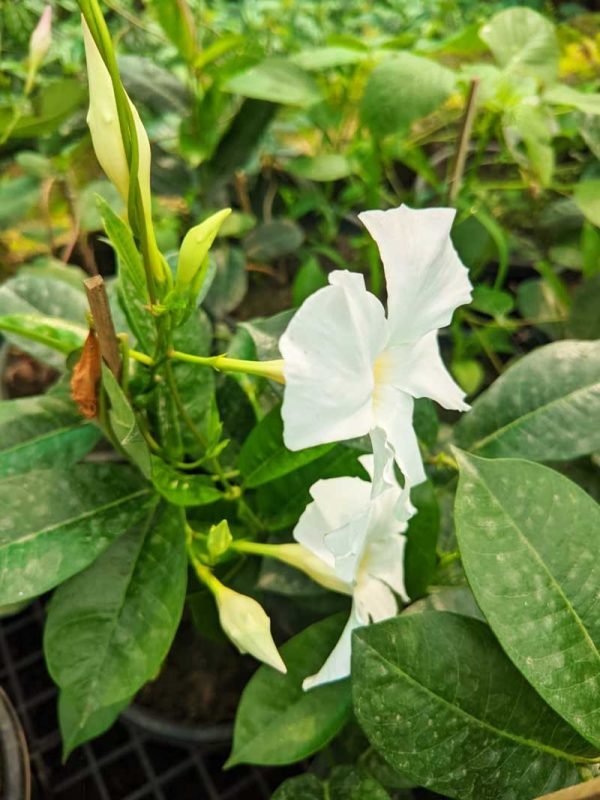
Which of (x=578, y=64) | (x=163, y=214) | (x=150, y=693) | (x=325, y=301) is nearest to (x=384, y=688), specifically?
(x=325, y=301)

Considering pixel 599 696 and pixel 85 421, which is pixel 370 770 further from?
pixel 85 421

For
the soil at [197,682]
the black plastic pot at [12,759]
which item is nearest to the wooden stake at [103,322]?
the black plastic pot at [12,759]

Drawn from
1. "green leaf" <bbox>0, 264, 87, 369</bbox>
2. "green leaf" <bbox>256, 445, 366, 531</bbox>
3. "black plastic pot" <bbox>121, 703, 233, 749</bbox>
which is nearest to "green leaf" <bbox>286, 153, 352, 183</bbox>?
"green leaf" <bbox>0, 264, 87, 369</bbox>

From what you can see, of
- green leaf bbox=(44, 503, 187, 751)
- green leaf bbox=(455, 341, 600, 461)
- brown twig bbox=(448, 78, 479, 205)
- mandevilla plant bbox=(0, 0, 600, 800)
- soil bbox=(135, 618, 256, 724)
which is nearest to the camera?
mandevilla plant bbox=(0, 0, 600, 800)

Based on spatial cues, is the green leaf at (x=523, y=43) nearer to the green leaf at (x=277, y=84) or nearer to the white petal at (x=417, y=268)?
the green leaf at (x=277, y=84)

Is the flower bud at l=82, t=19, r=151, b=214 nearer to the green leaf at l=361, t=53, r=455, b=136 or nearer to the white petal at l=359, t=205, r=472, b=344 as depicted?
the white petal at l=359, t=205, r=472, b=344

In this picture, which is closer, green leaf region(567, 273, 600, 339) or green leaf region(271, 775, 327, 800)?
green leaf region(271, 775, 327, 800)

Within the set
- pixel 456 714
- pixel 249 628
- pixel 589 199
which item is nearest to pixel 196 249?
pixel 249 628

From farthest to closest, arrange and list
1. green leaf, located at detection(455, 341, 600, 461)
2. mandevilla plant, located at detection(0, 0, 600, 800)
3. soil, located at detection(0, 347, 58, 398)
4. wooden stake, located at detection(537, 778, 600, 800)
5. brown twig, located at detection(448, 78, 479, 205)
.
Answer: soil, located at detection(0, 347, 58, 398) < brown twig, located at detection(448, 78, 479, 205) < green leaf, located at detection(455, 341, 600, 461) < mandevilla plant, located at detection(0, 0, 600, 800) < wooden stake, located at detection(537, 778, 600, 800)
